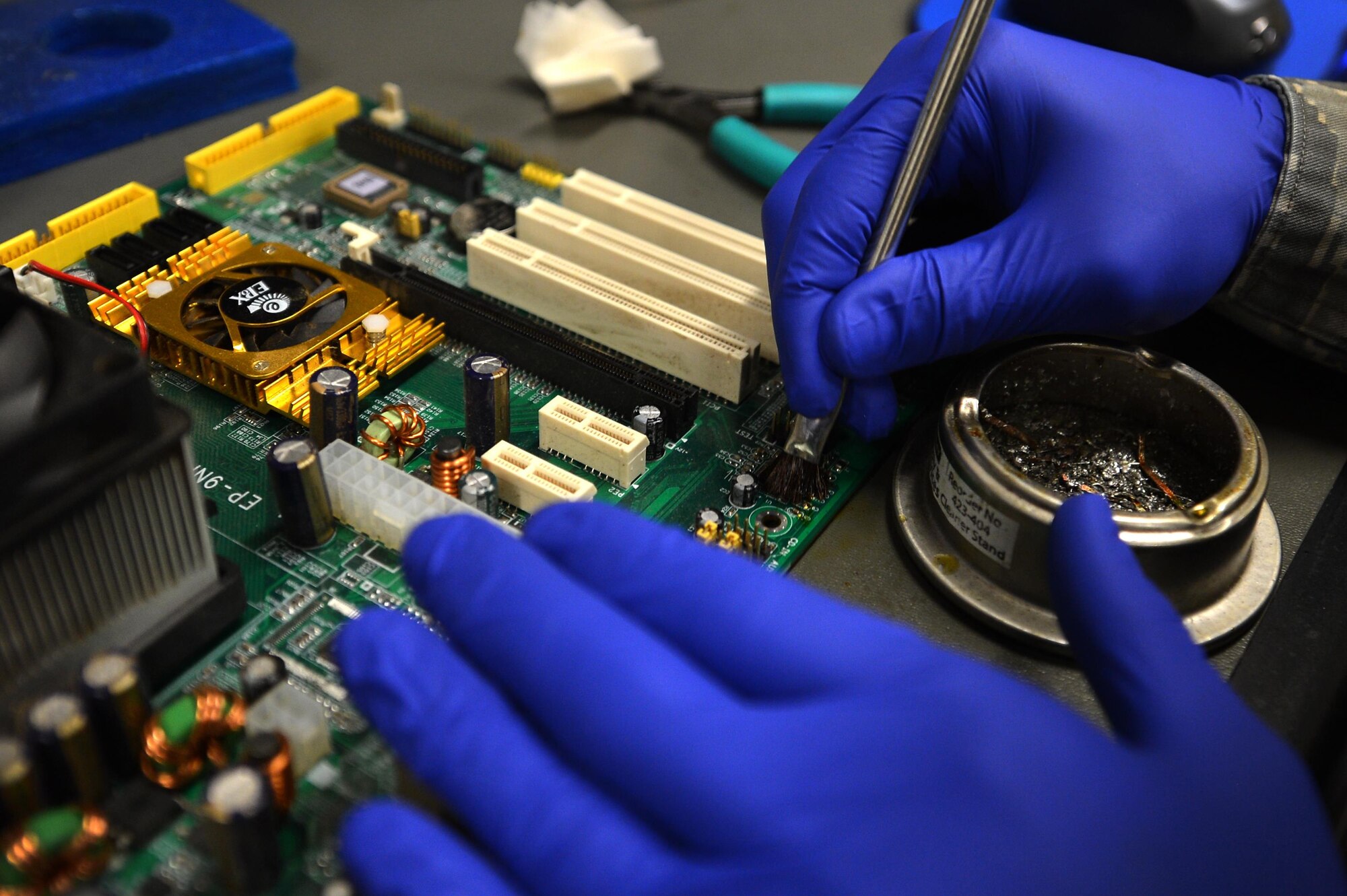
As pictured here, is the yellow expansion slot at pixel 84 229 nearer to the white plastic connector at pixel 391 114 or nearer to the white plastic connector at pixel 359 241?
the white plastic connector at pixel 359 241

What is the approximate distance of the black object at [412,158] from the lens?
304 centimetres

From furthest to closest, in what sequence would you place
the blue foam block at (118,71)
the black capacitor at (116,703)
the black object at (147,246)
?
A: the blue foam block at (118,71) < the black object at (147,246) < the black capacitor at (116,703)

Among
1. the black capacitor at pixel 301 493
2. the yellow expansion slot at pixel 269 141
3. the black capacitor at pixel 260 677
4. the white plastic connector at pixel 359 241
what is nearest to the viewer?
the black capacitor at pixel 260 677

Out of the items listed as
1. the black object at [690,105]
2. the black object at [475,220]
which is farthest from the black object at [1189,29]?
the black object at [475,220]

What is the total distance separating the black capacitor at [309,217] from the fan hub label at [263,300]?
42 cm

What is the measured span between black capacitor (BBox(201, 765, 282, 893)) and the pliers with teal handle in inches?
98.2

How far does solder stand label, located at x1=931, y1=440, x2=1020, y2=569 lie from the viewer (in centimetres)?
196

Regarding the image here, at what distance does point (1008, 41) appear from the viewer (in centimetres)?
250

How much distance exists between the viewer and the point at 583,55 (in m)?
3.62

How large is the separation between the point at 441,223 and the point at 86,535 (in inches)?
64.9

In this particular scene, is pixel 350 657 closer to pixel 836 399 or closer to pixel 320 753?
pixel 320 753

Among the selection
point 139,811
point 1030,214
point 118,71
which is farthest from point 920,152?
point 118,71

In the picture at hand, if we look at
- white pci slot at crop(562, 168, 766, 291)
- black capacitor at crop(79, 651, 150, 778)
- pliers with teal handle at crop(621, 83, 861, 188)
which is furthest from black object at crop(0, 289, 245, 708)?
pliers with teal handle at crop(621, 83, 861, 188)

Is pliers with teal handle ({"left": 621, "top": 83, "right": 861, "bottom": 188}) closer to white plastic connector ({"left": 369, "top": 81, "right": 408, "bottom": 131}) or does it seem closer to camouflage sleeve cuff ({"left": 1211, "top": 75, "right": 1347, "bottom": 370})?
white plastic connector ({"left": 369, "top": 81, "right": 408, "bottom": 131})
